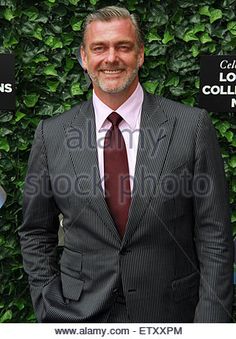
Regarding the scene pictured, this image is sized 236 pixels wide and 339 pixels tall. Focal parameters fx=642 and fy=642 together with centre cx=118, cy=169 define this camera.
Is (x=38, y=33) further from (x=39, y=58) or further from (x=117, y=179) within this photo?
(x=117, y=179)

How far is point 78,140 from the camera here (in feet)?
7.84

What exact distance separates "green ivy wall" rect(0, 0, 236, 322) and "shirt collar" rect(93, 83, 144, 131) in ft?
2.79

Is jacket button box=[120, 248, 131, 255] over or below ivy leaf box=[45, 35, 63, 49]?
below

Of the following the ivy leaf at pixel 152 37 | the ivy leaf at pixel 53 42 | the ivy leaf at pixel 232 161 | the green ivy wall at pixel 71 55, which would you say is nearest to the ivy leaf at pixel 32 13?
the green ivy wall at pixel 71 55

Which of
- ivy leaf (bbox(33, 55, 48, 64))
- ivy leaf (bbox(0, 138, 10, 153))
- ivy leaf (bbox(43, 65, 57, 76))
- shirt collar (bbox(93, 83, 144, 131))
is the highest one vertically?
ivy leaf (bbox(33, 55, 48, 64))

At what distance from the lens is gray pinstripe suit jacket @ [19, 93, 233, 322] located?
2256mm

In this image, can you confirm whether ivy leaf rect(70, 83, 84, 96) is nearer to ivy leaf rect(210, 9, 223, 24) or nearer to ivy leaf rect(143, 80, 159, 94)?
ivy leaf rect(143, 80, 159, 94)

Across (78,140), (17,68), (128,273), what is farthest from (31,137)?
(128,273)

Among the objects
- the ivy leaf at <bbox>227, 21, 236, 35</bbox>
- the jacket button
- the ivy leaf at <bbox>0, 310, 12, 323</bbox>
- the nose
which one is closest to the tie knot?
the nose

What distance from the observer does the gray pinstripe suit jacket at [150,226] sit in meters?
2.26

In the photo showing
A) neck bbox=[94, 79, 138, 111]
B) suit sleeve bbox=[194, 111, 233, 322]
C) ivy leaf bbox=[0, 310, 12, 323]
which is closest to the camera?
suit sleeve bbox=[194, 111, 233, 322]

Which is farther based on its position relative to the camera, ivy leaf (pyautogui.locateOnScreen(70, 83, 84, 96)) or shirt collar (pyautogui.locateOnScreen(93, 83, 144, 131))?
ivy leaf (pyautogui.locateOnScreen(70, 83, 84, 96))

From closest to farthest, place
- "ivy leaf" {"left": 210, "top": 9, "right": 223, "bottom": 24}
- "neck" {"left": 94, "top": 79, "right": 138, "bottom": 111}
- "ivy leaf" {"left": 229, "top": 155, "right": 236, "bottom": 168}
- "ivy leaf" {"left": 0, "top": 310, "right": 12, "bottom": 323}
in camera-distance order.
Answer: "neck" {"left": 94, "top": 79, "right": 138, "bottom": 111} < "ivy leaf" {"left": 210, "top": 9, "right": 223, "bottom": 24} < "ivy leaf" {"left": 229, "top": 155, "right": 236, "bottom": 168} < "ivy leaf" {"left": 0, "top": 310, "right": 12, "bottom": 323}
